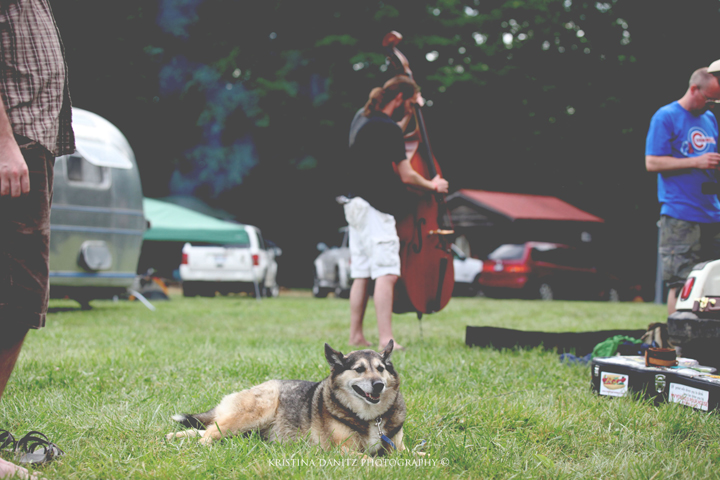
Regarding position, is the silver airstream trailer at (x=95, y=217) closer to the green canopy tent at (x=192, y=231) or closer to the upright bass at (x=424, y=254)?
the green canopy tent at (x=192, y=231)

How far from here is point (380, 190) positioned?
4355mm

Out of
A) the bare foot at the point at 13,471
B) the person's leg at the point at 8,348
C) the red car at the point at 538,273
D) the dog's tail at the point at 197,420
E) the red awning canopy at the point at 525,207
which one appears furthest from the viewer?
the red awning canopy at the point at 525,207

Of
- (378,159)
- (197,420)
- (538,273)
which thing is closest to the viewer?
(197,420)

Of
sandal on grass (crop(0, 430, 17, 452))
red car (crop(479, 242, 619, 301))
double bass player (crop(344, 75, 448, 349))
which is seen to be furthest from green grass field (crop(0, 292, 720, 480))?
red car (crop(479, 242, 619, 301))

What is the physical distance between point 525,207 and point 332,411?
1821cm

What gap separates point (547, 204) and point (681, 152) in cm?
1724

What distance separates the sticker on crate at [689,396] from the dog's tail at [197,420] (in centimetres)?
203

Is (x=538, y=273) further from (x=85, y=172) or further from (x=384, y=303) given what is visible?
(x=384, y=303)

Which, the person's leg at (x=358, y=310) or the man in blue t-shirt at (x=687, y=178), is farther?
the person's leg at (x=358, y=310)

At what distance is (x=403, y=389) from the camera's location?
3.08 meters

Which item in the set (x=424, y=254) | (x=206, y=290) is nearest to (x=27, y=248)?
(x=424, y=254)

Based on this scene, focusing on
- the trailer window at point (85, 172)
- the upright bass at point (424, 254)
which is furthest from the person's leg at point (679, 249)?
the trailer window at point (85, 172)

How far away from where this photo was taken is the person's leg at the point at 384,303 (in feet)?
14.3

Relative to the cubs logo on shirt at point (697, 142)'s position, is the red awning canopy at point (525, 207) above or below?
below
